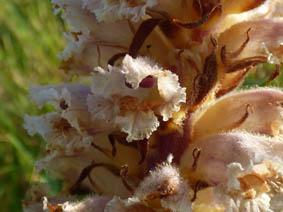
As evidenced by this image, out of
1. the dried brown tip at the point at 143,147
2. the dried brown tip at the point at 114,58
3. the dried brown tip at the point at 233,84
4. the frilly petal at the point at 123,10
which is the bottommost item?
the dried brown tip at the point at 143,147

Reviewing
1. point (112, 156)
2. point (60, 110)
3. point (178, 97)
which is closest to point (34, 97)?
point (60, 110)

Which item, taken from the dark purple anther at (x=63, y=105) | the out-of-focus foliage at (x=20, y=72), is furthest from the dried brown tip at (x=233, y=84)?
the out-of-focus foliage at (x=20, y=72)

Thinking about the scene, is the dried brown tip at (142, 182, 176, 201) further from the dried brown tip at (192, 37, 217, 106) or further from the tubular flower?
the dried brown tip at (192, 37, 217, 106)

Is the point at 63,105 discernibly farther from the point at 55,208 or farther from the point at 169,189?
the point at 169,189

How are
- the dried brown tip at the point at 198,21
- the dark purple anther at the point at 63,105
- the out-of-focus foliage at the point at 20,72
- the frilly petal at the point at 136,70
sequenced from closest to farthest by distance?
1. the frilly petal at the point at 136,70
2. the dried brown tip at the point at 198,21
3. the dark purple anther at the point at 63,105
4. the out-of-focus foliage at the point at 20,72

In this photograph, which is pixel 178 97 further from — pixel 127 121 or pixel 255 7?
pixel 255 7

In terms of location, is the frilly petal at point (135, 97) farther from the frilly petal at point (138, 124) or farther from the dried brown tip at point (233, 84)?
the dried brown tip at point (233, 84)
